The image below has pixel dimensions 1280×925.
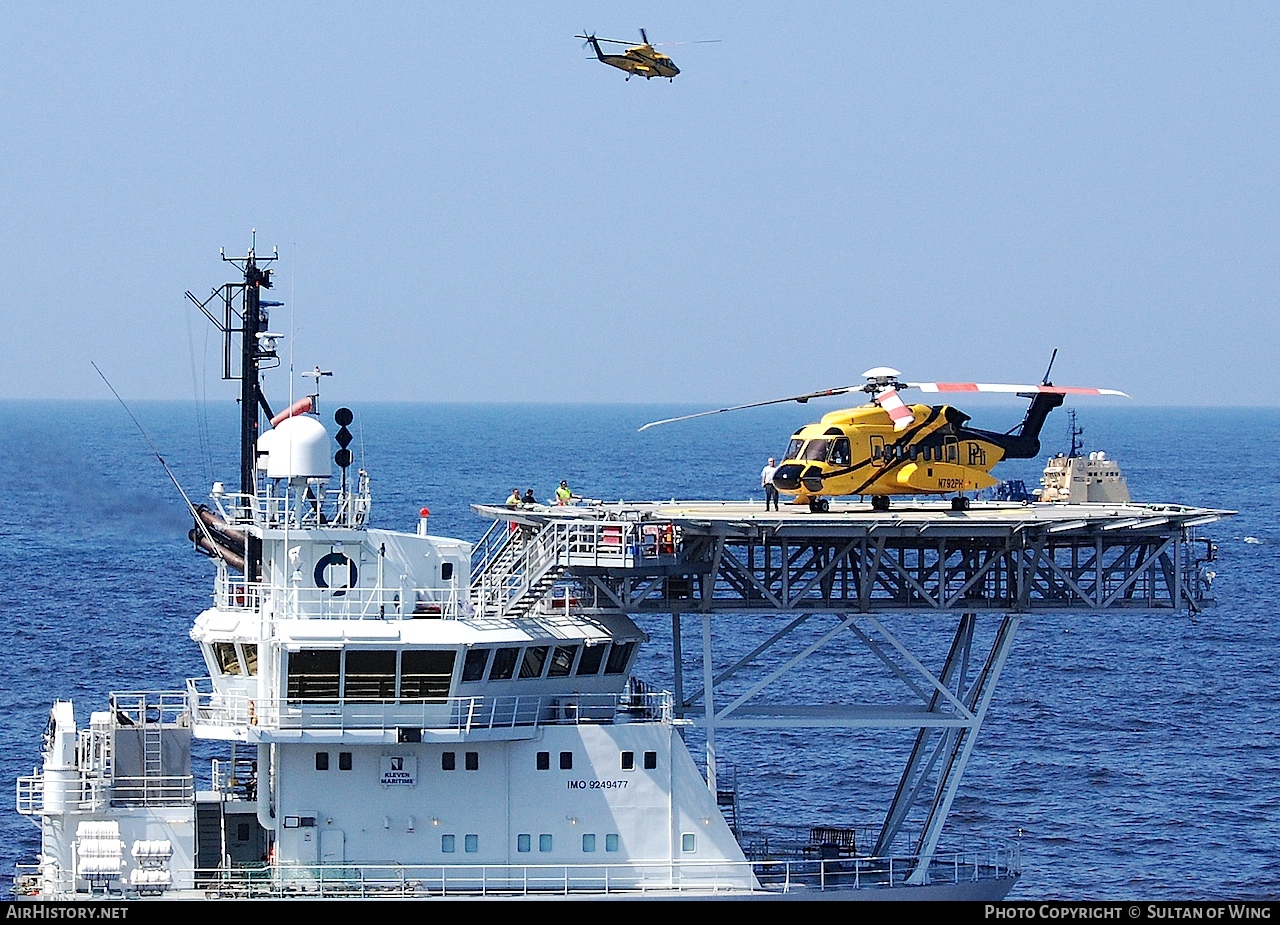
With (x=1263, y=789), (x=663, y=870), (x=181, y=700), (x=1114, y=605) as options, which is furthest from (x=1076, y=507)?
(x=181, y=700)

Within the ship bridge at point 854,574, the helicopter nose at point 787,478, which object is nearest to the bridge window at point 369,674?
the ship bridge at point 854,574

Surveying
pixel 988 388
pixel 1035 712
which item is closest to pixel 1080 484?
pixel 988 388

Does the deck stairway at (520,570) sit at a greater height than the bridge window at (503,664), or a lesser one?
greater

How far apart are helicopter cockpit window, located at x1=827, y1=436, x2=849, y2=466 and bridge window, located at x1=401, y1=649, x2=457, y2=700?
10.6 m

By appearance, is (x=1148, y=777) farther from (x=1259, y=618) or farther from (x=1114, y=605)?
(x=1259, y=618)

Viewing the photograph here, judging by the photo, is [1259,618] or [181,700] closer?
[181,700]

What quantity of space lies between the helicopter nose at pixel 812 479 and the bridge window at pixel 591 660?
699 centimetres

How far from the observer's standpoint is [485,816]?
35.7m

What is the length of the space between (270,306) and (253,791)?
10178 mm

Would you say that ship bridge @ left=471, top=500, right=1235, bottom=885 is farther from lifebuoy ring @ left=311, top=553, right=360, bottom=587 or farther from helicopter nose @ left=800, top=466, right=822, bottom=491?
helicopter nose @ left=800, top=466, right=822, bottom=491

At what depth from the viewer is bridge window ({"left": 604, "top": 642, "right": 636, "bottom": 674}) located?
123ft

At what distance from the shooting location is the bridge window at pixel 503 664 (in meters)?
35.9

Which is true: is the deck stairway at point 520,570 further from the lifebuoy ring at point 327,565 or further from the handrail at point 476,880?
the handrail at point 476,880

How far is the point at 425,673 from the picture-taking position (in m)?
35.6
